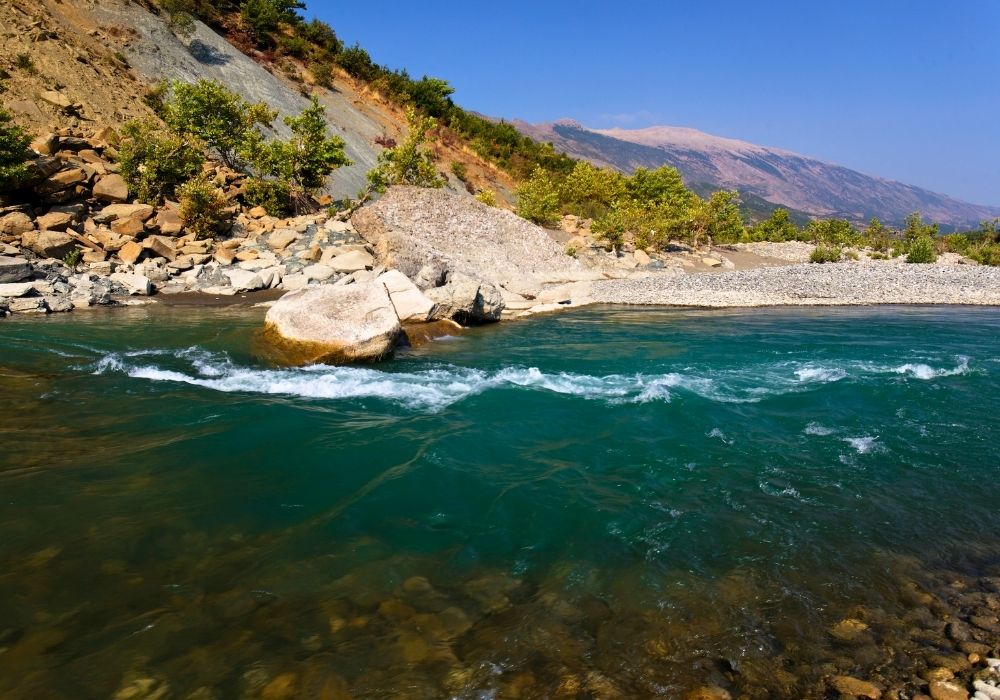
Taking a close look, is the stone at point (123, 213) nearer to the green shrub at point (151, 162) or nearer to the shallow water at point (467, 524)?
the green shrub at point (151, 162)

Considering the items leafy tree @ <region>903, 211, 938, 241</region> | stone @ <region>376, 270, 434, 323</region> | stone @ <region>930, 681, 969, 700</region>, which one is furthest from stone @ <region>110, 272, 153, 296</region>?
leafy tree @ <region>903, 211, 938, 241</region>

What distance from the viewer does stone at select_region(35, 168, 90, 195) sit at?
18016 millimetres

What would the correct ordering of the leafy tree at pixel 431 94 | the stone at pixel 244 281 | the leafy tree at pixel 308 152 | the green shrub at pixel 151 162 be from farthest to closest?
the leafy tree at pixel 431 94
the leafy tree at pixel 308 152
the green shrub at pixel 151 162
the stone at pixel 244 281

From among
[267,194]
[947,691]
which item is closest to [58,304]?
[267,194]

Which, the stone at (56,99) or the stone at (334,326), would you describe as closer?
the stone at (334,326)

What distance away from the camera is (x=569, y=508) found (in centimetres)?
568

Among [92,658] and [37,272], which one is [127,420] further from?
[37,272]

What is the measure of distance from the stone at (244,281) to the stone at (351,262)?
7.64 ft

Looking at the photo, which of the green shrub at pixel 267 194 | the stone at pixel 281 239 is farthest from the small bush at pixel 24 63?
the stone at pixel 281 239

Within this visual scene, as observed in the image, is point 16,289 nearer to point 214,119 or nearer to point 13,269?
point 13,269

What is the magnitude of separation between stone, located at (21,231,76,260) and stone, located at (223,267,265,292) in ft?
14.5

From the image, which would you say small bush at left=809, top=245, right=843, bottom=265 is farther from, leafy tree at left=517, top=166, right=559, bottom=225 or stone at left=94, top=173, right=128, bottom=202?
stone at left=94, top=173, right=128, bottom=202

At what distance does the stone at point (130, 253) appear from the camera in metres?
17.8

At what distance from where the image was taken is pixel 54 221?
56.3 feet
